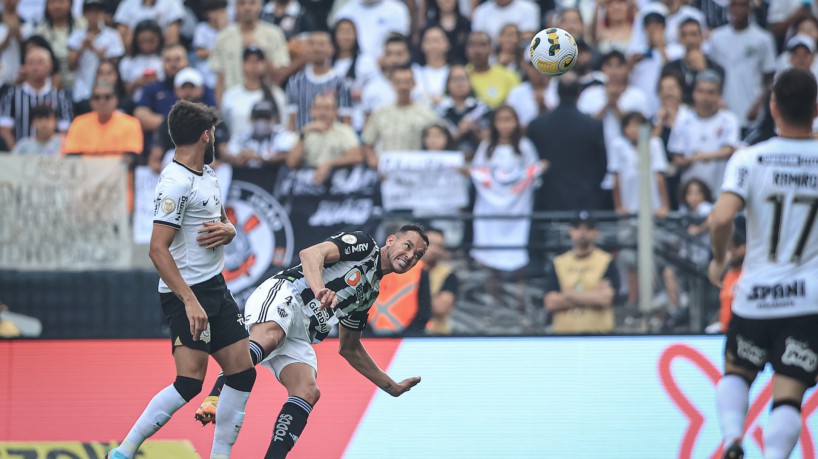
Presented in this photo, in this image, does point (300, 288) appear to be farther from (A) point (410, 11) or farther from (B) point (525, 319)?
(A) point (410, 11)

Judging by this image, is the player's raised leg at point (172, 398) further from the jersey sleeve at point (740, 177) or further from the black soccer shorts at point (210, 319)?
the jersey sleeve at point (740, 177)

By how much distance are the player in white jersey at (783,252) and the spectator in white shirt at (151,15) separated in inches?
369

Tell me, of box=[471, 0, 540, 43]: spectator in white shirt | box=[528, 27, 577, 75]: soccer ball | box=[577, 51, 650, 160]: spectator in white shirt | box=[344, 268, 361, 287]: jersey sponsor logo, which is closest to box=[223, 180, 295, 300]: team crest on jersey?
box=[528, 27, 577, 75]: soccer ball

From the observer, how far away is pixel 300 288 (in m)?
8.11

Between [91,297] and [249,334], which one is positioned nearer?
[249,334]

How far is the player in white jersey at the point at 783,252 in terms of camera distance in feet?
21.3

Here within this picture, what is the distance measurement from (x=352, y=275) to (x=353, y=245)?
0.20m

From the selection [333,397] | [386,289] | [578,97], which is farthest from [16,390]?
[578,97]

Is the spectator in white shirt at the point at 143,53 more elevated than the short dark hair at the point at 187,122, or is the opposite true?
the spectator in white shirt at the point at 143,53

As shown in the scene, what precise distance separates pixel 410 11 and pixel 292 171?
354cm

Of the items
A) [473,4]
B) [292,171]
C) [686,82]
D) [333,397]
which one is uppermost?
[473,4]

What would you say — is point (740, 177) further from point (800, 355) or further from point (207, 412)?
point (207, 412)

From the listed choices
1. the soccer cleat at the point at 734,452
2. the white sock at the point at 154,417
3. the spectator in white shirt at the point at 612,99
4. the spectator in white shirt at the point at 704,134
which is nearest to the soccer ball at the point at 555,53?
the spectator in white shirt at the point at 612,99

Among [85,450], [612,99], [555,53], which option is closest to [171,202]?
[85,450]
